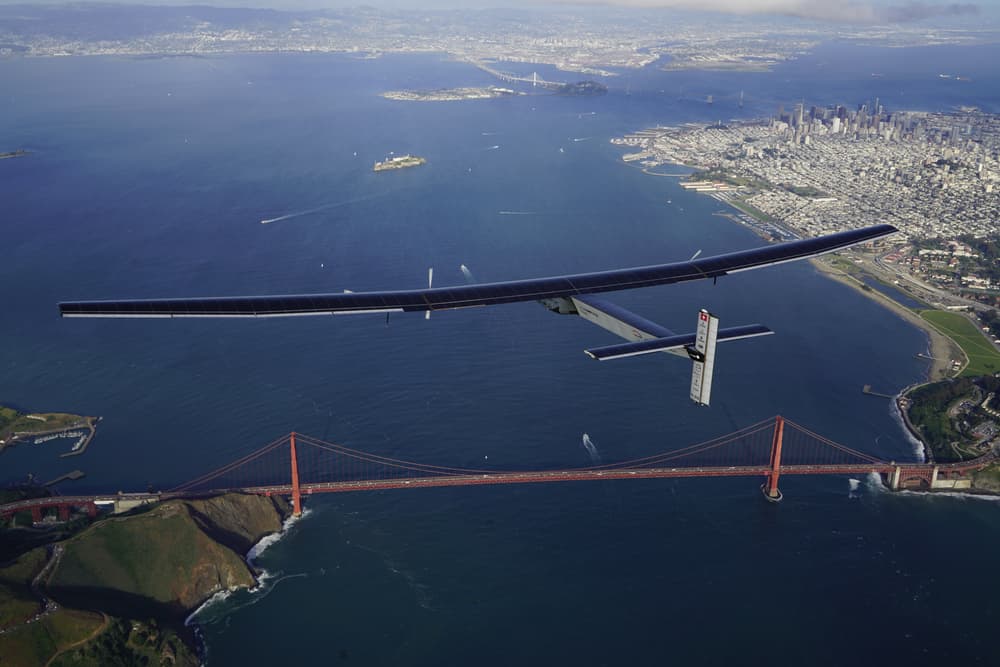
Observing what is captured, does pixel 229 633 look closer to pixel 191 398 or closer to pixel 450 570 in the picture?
pixel 450 570

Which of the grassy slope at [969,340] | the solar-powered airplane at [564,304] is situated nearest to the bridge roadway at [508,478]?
the solar-powered airplane at [564,304]

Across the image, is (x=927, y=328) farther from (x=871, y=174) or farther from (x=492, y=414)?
(x=871, y=174)

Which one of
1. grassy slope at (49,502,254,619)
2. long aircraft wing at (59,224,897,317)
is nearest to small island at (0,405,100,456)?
grassy slope at (49,502,254,619)

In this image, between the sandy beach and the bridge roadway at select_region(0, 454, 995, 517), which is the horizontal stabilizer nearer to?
the bridge roadway at select_region(0, 454, 995, 517)

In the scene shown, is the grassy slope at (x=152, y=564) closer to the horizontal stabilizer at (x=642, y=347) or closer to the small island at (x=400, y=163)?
the horizontal stabilizer at (x=642, y=347)

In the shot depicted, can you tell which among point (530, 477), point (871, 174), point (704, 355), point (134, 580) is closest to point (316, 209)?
point (530, 477)
